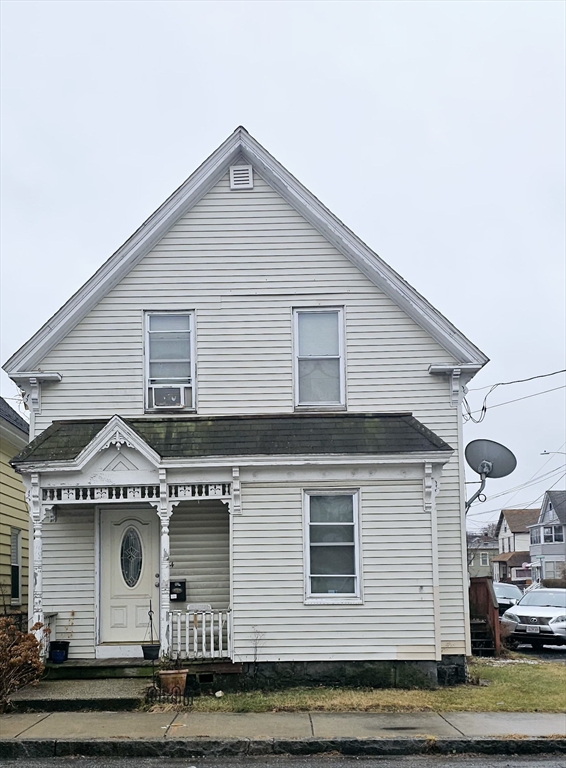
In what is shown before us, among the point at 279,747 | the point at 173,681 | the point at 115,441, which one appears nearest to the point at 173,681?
the point at 173,681

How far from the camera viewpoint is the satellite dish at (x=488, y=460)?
15281 millimetres

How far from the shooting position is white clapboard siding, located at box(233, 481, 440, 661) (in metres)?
13.1

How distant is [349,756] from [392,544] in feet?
14.0

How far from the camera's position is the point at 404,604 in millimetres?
13188

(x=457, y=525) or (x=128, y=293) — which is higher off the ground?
(x=128, y=293)

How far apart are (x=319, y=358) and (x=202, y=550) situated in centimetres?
354

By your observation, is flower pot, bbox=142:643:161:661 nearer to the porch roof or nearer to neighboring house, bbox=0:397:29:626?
the porch roof

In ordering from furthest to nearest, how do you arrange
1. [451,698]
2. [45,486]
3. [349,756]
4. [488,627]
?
[488,627]
[45,486]
[451,698]
[349,756]

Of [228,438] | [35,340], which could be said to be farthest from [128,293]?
[228,438]

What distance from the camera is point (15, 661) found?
1122cm

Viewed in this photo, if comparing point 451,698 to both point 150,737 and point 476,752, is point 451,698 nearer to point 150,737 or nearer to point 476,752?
point 476,752

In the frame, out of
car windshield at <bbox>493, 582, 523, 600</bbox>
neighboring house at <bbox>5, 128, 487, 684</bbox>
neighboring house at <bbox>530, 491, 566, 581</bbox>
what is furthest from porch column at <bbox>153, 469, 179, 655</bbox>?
neighboring house at <bbox>530, 491, 566, 581</bbox>

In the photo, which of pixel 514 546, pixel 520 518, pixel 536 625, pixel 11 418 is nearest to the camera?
pixel 11 418

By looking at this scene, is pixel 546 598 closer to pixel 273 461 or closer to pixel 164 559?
pixel 273 461
